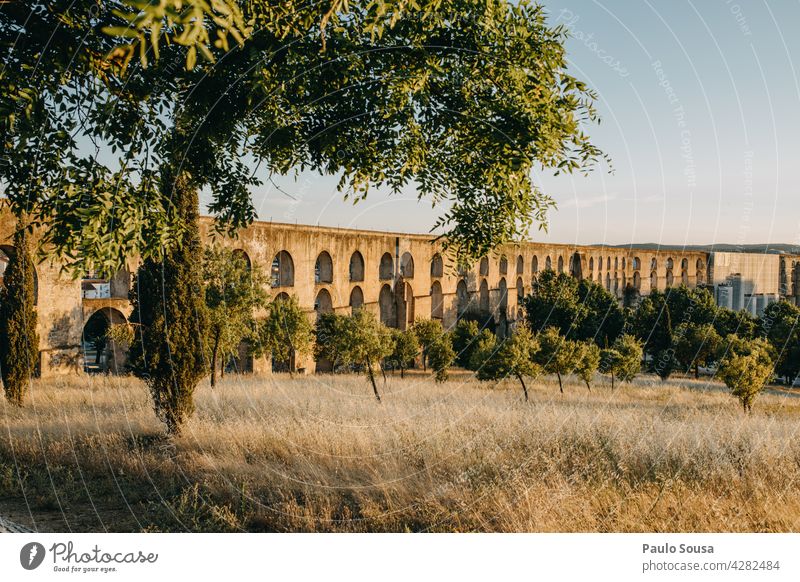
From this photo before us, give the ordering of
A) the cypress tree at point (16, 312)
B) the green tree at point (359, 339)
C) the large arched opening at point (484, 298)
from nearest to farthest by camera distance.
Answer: the cypress tree at point (16, 312), the green tree at point (359, 339), the large arched opening at point (484, 298)

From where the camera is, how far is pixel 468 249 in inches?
244

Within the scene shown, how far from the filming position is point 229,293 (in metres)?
13.7

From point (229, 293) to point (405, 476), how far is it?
9683 millimetres

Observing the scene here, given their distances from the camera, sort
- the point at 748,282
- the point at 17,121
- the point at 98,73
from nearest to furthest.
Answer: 1. the point at 17,121
2. the point at 98,73
3. the point at 748,282

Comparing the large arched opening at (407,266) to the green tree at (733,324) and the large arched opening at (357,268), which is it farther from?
the green tree at (733,324)

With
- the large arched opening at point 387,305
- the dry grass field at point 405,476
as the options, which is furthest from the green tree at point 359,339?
the large arched opening at point 387,305

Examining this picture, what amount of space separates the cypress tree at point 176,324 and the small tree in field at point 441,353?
2059 cm

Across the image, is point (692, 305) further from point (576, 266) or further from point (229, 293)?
point (229, 293)

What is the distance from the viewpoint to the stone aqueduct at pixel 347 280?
1756 cm

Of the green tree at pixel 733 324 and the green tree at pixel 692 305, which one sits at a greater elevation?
the green tree at pixel 692 305
